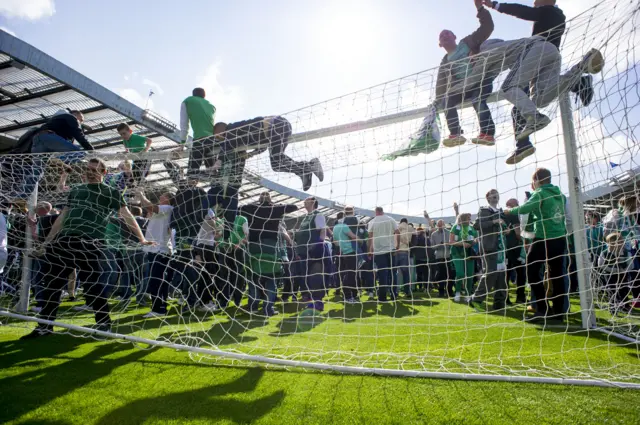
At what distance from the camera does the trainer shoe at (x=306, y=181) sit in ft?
13.1

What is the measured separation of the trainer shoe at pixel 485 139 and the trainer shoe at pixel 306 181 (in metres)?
1.75

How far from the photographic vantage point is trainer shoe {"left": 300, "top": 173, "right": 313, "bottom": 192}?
13.1 feet

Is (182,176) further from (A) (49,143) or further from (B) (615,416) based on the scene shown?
(B) (615,416)

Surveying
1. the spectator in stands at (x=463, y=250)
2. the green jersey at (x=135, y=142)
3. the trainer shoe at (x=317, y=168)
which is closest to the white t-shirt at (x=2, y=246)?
the green jersey at (x=135, y=142)

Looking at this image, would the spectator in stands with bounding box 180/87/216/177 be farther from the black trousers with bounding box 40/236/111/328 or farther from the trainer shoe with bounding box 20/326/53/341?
the trainer shoe with bounding box 20/326/53/341

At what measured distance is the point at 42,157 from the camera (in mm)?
4059

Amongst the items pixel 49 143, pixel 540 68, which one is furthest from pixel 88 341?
pixel 540 68

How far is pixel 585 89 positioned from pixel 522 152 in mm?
770

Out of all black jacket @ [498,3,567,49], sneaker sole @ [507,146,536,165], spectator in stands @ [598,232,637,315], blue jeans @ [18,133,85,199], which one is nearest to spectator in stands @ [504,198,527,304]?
spectator in stands @ [598,232,637,315]

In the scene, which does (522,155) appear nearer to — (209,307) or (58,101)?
(209,307)

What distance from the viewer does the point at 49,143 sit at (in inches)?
183

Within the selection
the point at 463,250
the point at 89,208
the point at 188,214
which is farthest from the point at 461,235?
the point at 89,208

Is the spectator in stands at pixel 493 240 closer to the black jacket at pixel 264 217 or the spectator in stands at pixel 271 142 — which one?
the spectator in stands at pixel 271 142

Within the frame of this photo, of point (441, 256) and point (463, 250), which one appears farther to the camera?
point (441, 256)
